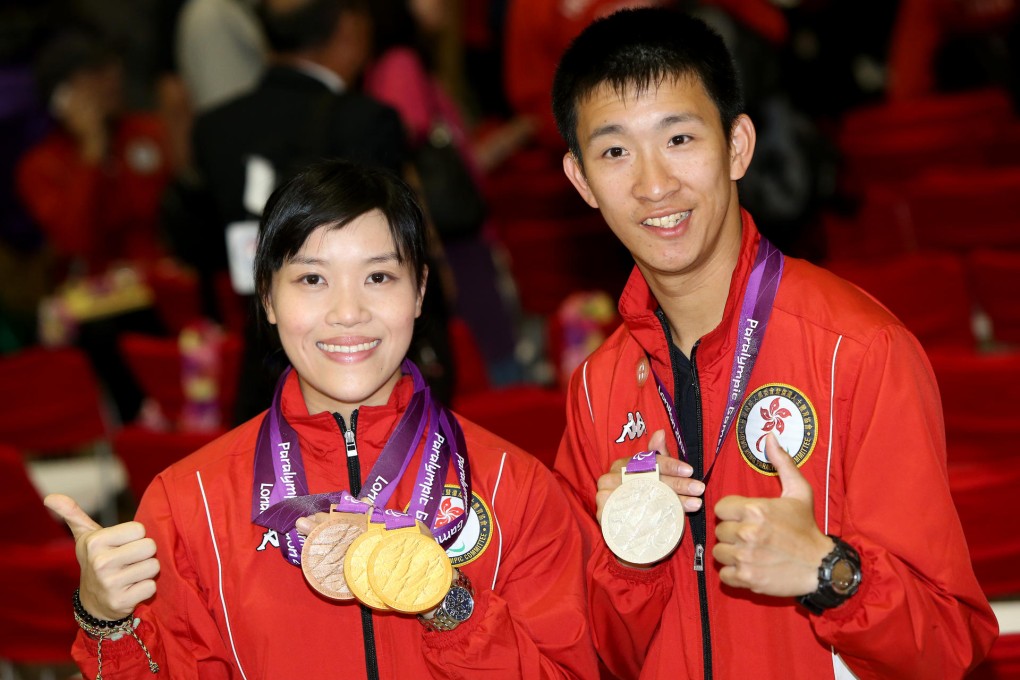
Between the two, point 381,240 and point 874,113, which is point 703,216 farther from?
point 874,113

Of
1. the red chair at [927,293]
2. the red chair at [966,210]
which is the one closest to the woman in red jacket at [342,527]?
the red chair at [927,293]

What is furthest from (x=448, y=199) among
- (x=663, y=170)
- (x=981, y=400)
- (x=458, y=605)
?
(x=458, y=605)

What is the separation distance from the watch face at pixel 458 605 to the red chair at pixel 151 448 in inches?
65.6

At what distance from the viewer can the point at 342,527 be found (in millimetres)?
1887

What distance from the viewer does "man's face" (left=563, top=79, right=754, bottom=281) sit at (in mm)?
1948

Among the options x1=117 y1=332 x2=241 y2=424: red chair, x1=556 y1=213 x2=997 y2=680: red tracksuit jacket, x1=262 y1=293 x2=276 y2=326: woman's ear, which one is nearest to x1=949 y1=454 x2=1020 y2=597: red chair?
x1=556 y1=213 x2=997 y2=680: red tracksuit jacket

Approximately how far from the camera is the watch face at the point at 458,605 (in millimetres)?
1843

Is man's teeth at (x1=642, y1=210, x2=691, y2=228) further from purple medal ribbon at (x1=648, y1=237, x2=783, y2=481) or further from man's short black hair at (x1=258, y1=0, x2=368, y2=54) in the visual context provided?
man's short black hair at (x1=258, y1=0, x2=368, y2=54)

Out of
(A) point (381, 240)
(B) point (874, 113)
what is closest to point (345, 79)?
(A) point (381, 240)

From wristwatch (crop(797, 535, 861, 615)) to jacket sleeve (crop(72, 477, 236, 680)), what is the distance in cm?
94

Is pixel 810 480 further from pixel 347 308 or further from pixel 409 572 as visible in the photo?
pixel 347 308

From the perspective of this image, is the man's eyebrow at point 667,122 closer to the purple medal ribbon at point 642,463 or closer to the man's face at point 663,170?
the man's face at point 663,170

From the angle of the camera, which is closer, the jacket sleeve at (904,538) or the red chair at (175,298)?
the jacket sleeve at (904,538)

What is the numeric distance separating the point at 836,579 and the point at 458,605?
55 cm
